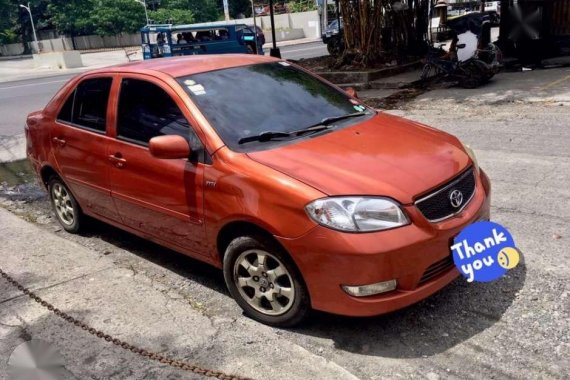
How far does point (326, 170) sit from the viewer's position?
3.11 metres

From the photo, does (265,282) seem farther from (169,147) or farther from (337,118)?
(337,118)

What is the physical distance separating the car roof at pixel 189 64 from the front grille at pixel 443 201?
1983 millimetres

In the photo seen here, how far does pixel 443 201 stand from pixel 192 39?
65.0 feet

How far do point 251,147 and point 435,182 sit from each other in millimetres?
1168

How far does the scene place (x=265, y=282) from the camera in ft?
10.9

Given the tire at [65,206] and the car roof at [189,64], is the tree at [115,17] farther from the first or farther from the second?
the car roof at [189,64]

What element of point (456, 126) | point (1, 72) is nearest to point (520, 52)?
point (456, 126)

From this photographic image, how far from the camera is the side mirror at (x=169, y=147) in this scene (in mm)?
3426

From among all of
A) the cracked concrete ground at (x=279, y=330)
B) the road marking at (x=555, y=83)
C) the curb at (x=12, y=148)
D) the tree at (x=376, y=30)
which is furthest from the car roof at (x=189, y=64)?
the tree at (x=376, y=30)

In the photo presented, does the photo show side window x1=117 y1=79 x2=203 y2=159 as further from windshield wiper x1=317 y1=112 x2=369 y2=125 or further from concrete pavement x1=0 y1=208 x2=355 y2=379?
concrete pavement x1=0 y1=208 x2=355 y2=379

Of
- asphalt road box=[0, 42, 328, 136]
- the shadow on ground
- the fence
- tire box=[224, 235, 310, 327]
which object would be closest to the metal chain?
tire box=[224, 235, 310, 327]

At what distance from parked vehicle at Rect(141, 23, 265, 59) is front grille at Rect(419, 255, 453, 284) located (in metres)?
19.2

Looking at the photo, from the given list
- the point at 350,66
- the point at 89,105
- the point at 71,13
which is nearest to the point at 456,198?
the point at 89,105

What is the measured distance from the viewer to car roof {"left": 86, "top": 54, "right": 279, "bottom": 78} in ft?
13.3
